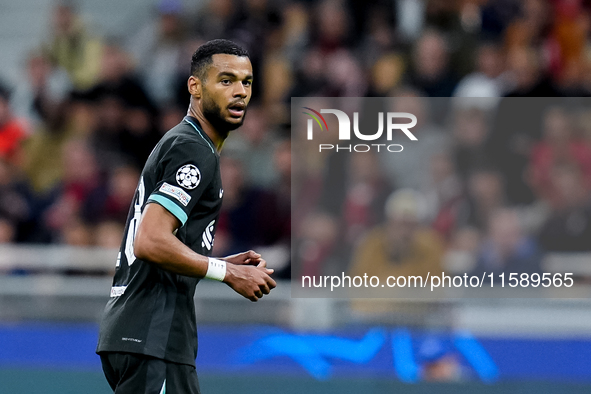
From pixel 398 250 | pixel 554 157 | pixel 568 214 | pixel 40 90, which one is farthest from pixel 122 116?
pixel 568 214

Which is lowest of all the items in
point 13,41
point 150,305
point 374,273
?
point 150,305

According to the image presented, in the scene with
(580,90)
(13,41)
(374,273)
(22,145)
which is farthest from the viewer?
(13,41)

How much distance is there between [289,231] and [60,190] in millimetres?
2547

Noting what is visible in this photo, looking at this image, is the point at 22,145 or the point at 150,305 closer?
the point at 150,305

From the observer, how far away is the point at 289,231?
22.9ft

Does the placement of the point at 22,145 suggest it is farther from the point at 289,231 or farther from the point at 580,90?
the point at 580,90

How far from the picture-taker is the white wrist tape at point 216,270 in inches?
129

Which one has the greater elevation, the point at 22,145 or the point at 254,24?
the point at 254,24

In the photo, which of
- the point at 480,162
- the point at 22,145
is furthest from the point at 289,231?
the point at 22,145

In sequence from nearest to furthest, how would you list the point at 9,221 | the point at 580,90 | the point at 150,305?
the point at 150,305 < the point at 580,90 < the point at 9,221

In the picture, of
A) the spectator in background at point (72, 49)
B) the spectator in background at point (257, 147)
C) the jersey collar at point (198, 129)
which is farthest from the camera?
the spectator in background at point (72, 49)

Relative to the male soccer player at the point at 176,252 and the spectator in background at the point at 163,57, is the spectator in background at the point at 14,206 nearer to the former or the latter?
the spectator in background at the point at 163,57

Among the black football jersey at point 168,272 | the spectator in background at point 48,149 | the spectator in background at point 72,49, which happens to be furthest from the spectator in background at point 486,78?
the black football jersey at point 168,272

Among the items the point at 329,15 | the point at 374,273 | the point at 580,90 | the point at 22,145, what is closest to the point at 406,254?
the point at 374,273
